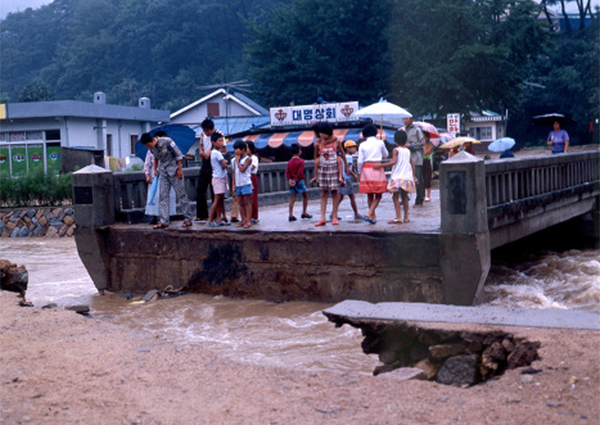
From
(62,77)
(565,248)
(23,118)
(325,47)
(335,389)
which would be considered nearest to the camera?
(335,389)

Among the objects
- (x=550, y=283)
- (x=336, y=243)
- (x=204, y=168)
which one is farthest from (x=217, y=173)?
(x=550, y=283)

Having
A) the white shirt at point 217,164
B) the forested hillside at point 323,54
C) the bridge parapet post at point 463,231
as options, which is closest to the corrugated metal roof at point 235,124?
the forested hillside at point 323,54

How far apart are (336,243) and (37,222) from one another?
642 inches

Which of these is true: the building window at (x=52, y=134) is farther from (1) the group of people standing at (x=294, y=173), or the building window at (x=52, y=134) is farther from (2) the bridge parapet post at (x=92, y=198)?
(1) the group of people standing at (x=294, y=173)

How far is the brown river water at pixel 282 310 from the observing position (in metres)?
7.91

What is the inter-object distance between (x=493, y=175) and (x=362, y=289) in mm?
2330

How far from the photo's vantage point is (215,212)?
1182cm

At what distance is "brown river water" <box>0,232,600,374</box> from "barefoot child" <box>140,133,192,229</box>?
136 cm

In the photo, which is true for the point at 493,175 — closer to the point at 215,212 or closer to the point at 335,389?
the point at 215,212

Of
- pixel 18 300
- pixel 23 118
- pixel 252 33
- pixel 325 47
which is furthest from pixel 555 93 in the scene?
pixel 18 300

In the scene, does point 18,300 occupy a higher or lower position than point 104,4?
lower

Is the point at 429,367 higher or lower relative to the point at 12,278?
lower

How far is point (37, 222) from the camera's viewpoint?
23766 mm

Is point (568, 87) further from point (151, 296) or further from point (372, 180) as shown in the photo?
point (151, 296)
